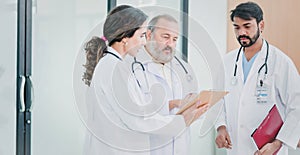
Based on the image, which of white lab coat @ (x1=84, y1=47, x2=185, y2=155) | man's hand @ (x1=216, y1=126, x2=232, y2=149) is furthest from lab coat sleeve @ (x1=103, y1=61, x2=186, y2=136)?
man's hand @ (x1=216, y1=126, x2=232, y2=149)

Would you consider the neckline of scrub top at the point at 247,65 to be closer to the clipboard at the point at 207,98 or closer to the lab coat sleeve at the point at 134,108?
the clipboard at the point at 207,98

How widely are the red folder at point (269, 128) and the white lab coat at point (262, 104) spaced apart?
0.02 meters

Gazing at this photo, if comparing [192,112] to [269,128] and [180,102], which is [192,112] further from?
[269,128]

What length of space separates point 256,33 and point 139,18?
0.60 metres

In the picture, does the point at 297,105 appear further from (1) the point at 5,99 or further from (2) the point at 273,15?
(1) the point at 5,99

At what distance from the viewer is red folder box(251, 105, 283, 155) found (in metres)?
2.21

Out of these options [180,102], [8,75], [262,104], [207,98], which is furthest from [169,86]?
[8,75]

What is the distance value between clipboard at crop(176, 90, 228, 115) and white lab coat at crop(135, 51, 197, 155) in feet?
0.19

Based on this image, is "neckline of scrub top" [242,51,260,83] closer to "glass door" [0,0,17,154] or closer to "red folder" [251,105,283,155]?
"red folder" [251,105,283,155]

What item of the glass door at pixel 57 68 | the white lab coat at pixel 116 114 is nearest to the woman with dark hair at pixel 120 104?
the white lab coat at pixel 116 114

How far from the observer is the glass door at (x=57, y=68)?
2.55 metres

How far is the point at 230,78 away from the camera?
7.64ft

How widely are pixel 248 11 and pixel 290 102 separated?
50cm

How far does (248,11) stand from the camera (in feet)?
7.52
